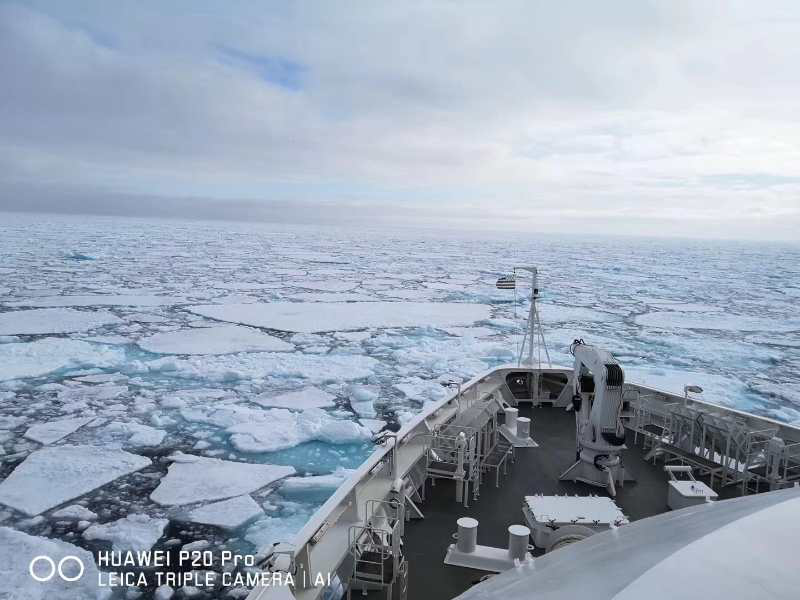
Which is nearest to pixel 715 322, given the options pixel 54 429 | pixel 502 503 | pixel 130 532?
pixel 502 503

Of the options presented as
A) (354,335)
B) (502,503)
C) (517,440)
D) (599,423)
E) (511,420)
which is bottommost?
(354,335)

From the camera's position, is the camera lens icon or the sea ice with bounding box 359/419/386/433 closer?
the camera lens icon

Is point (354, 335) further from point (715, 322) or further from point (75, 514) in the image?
point (715, 322)

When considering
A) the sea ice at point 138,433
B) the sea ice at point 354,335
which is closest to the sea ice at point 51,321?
the sea ice at point 354,335

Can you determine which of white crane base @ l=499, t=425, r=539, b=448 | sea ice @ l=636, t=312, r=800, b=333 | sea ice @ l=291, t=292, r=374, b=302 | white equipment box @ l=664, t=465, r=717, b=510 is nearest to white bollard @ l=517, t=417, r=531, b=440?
white crane base @ l=499, t=425, r=539, b=448

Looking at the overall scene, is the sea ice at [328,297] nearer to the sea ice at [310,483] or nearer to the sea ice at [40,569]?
the sea ice at [310,483]

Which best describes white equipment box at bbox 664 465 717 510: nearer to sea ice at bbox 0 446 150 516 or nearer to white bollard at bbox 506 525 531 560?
white bollard at bbox 506 525 531 560
